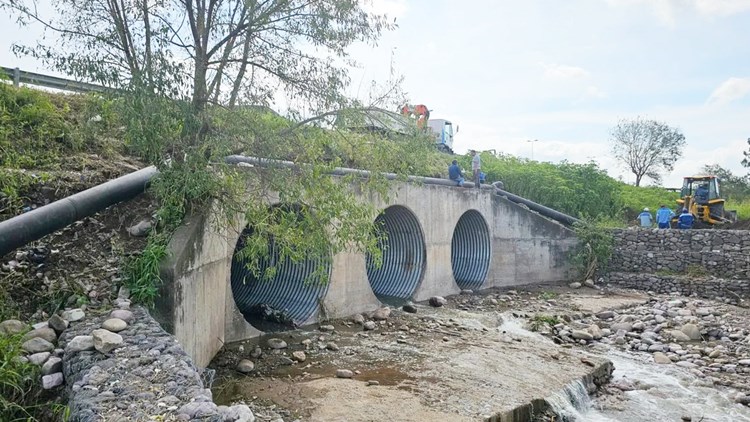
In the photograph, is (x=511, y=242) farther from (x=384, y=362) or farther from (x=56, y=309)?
(x=56, y=309)

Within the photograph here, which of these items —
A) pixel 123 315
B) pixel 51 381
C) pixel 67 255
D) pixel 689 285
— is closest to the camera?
pixel 51 381

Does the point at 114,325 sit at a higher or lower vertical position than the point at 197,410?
higher

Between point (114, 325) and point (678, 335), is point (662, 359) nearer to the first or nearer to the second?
point (678, 335)

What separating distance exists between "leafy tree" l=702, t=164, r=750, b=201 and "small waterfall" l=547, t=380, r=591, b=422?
2964 cm

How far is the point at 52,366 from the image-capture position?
470cm

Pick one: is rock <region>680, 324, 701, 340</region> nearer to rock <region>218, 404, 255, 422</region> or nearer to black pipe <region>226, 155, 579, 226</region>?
black pipe <region>226, 155, 579, 226</region>

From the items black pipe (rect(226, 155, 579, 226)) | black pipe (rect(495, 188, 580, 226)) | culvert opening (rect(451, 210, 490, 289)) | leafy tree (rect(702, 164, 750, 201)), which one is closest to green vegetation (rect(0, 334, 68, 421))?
black pipe (rect(226, 155, 579, 226))

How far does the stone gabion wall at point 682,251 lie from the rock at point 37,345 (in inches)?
696

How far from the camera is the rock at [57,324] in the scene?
525 centimetres

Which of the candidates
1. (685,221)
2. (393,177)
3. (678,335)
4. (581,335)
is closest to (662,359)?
(581,335)

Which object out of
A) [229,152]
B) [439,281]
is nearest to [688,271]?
[439,281]

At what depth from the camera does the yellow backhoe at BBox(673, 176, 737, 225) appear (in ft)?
66.1

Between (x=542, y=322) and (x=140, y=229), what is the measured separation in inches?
361

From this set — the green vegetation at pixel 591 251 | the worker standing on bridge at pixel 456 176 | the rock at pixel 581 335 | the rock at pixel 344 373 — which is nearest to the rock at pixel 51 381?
the rock at pixel 344 373
